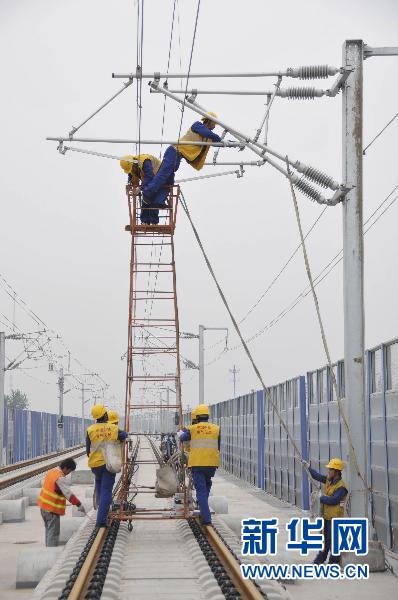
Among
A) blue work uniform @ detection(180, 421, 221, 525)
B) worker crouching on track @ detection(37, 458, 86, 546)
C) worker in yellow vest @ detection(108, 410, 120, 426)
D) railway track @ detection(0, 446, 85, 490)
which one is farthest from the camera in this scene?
railway track @ detection(0, 446, 85, 490)

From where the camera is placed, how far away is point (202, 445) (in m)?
13.4

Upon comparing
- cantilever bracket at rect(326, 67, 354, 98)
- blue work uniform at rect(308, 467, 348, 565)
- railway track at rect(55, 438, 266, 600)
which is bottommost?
railway track at rect(55, 438, 266, 600)

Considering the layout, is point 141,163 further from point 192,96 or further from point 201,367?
point 201,367

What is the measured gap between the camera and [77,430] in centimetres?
9706

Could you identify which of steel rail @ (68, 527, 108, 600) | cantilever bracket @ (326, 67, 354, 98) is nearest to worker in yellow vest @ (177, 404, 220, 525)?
steel rail @ (68, 527, 108, 600)

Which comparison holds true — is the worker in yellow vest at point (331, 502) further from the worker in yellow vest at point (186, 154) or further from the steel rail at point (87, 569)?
the worker in yellow vest at point (186, 154)

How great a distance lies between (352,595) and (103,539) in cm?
394

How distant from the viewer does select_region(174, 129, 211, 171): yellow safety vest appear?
13984 mm

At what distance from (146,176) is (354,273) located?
4481 millimetres

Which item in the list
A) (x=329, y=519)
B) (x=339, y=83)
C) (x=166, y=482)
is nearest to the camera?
(x=329, y=519)

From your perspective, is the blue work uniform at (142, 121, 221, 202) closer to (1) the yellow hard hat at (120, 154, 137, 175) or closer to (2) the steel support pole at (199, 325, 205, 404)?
(1) the yellow hard hat at (120, 154, 137, 175)

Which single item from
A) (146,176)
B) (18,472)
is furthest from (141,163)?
(18,472)

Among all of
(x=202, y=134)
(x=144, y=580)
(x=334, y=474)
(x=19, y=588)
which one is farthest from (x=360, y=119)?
(x=19, y=588)

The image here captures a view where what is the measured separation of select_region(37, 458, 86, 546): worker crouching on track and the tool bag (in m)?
1.78
